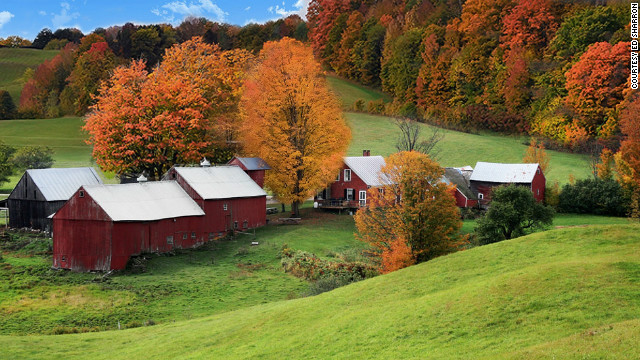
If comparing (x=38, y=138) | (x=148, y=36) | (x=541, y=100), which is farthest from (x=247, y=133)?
(x=148, y=36)

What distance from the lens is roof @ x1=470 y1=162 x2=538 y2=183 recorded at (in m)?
62.9

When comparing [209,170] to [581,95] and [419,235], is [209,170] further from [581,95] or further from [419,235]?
[581,95]

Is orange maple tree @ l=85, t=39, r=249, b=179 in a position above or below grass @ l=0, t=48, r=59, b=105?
below

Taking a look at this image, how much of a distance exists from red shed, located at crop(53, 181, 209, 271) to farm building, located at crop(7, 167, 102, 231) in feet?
33.4

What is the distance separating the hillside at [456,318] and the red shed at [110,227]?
14178 mm

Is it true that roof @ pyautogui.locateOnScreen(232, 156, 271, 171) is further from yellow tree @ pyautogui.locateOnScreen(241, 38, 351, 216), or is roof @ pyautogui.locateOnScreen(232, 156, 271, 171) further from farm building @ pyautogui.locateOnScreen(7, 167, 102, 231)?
farm building @ pyautogui.locateOnScreen(7, 167, 102, 231)

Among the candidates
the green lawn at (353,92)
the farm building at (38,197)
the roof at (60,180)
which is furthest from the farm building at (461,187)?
the green lawn at (353,92)

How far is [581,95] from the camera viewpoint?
256 feet

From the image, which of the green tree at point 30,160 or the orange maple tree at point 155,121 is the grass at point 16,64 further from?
the orange maple tree at point 155,121

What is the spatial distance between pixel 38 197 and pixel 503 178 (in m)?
44.7

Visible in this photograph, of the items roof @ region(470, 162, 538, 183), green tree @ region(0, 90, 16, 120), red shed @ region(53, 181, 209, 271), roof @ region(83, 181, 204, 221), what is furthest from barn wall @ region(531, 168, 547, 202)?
green tree @ region(0, 90, 16, 120)

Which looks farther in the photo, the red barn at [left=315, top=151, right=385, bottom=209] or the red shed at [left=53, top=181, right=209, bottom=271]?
the red barn at [left=315, top=151, right=385, bottom=209]

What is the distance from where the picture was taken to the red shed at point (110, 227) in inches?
1588

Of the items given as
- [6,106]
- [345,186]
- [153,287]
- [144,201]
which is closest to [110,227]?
[144,201]
